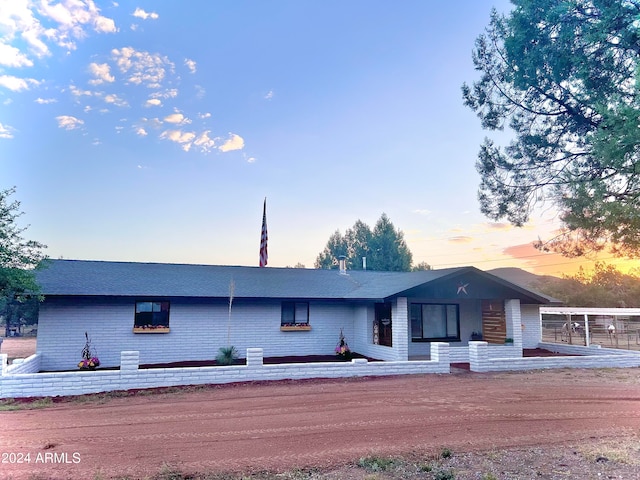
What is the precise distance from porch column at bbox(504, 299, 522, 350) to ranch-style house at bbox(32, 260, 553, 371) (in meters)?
0.04

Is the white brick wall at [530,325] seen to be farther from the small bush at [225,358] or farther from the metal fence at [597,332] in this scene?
the small bush at [225,358]

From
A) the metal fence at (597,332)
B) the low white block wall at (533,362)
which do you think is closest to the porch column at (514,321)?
the low white block wall at (533,362)

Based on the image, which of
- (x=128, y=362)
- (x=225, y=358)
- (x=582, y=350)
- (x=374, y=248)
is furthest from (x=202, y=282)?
(x=374, y=248)

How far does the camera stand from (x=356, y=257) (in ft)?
170

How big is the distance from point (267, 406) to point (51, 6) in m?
11.7

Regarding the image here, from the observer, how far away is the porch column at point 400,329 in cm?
1440

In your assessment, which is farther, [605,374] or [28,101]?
[28,101]

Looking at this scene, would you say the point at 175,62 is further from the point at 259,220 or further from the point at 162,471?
the point at 162,471

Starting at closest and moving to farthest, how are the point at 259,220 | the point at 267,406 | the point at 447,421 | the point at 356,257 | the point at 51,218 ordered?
the point at 447,421
the point at 267,406
the point at 51,218
the point at 259,220
the point at 356,257

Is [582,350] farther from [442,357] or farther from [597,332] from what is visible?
[597,332]

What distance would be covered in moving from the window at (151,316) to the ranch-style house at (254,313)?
0.03m

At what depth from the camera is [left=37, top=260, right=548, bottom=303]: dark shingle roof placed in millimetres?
14055

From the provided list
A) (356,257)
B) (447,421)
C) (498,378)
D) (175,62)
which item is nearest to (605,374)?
(498,378)

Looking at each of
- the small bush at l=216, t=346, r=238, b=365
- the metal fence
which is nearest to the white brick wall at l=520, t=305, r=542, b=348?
the metal fence
